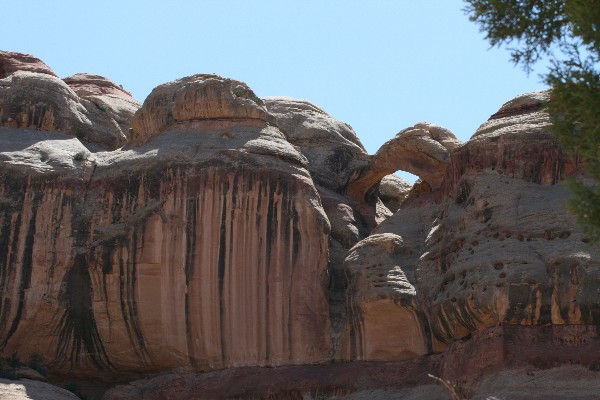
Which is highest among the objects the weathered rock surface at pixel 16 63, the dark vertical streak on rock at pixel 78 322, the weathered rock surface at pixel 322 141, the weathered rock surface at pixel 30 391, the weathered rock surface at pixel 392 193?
the weathered rock surface at pixel 16 63

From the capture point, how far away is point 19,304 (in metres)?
43.2

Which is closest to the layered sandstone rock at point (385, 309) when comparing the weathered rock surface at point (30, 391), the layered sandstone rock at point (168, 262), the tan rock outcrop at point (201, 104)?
the layered sandstone rock at point (168, 262)

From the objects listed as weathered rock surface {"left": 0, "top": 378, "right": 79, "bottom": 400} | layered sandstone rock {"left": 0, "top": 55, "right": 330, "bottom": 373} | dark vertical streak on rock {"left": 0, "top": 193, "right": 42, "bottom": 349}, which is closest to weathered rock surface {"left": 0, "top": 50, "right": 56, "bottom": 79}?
layered sandstone rock {"left": 0, "top": 55, "right": 330, "bottom": 373}

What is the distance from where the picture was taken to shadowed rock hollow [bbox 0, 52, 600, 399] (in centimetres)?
3969

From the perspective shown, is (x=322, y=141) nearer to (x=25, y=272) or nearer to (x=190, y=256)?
(x=190, y=256)

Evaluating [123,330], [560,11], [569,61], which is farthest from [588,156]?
[123,330]

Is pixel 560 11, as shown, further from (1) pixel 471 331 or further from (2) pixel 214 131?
(2) pixel 214 131

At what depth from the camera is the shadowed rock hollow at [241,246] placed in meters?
39.7

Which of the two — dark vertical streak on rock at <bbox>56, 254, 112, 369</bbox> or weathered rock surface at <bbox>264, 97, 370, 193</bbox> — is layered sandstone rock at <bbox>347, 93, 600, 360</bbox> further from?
dark vertical streak on rock at <bbox>56, 254, 112, 369</bbox>

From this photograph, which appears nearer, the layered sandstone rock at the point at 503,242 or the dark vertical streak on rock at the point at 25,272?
the layered sandstone rock at the point at 503,242

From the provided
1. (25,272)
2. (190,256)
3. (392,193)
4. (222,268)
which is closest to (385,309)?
(222,268)

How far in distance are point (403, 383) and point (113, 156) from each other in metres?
12.8

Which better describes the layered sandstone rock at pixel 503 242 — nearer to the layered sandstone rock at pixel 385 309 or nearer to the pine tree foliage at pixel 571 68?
the layered sandstone rock at pixel 385 309

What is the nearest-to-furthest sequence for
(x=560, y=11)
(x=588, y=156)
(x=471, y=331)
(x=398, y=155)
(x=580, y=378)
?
(x=588, y=156) < (x=560, y=11) < (x=580, y=378) < (x=471, y=331) < (x=398, y=155)
